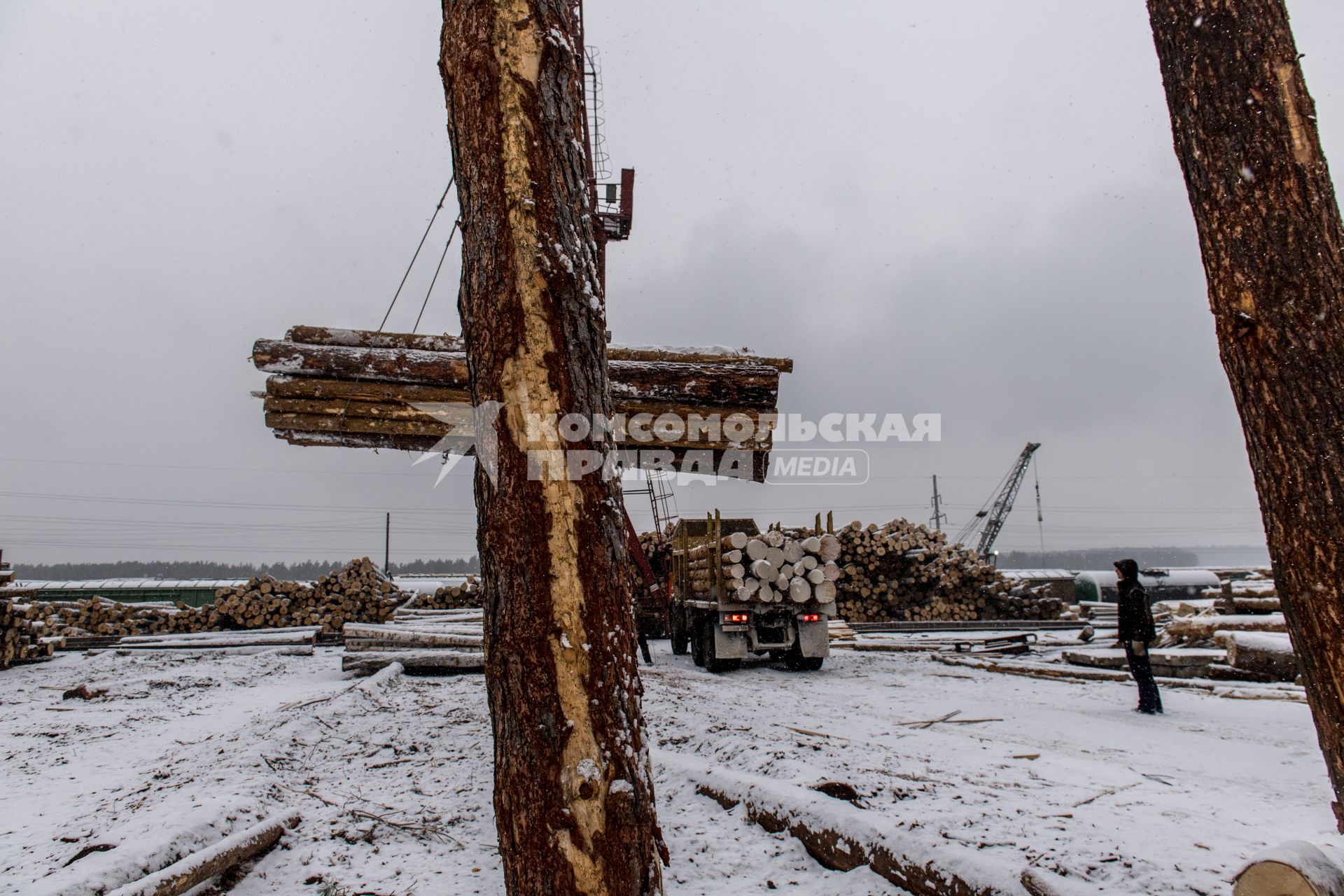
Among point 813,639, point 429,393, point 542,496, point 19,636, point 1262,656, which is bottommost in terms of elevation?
point 1262,656

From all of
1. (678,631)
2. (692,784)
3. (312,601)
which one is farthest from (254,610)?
(692,784)

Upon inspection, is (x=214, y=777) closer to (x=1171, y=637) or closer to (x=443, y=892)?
(x=443, y=892)

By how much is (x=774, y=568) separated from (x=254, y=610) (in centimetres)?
1289

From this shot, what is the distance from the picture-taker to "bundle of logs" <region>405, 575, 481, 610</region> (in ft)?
59.2

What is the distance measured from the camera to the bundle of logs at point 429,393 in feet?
16.4

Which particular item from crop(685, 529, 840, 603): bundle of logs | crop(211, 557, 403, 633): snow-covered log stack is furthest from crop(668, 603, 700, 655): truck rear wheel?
crop(211, 557, 403, 633): snow-covered log stack

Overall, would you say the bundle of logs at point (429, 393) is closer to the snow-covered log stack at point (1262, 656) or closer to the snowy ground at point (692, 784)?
the snowy ground at point (692, 784)

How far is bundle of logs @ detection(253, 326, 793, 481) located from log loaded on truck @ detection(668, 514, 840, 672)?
522cm

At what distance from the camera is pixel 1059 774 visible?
452 cm

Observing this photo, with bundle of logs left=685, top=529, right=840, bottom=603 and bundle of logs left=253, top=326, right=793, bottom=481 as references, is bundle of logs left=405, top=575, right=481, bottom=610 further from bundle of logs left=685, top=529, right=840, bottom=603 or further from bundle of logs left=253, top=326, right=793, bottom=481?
bundle of logs left=253, top=326, right=793, bottom=481

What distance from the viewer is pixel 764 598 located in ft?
34.0

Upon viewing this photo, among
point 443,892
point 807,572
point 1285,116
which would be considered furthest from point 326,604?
point 1285,116

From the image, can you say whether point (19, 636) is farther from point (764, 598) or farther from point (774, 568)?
point (774, 568)

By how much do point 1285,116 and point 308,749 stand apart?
671cm
